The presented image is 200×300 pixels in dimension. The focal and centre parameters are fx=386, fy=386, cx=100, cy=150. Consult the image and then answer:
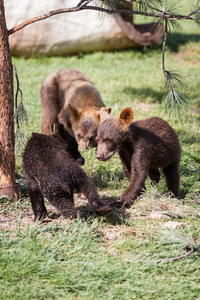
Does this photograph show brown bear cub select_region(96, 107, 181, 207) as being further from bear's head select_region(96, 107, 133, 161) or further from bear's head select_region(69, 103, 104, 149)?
bear's head select_region(69, 103, 104, 149)

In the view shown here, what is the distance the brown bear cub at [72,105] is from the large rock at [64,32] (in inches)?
120

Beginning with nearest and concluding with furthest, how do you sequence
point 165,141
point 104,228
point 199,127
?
point 104,228 < point 165,141 < point 199,127

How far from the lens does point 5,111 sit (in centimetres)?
446

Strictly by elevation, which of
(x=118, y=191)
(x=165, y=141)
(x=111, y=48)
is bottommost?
(x=118, y=191)

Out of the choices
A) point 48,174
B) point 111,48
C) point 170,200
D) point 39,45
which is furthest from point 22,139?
point 111,48

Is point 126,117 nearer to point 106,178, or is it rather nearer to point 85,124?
point 106,178

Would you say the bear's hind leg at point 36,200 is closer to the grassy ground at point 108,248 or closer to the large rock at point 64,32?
the grassy ground at point 108,248

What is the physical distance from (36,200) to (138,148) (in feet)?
5.05

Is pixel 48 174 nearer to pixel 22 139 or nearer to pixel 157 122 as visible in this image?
pixel 22 139

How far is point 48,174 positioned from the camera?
3.77 metres

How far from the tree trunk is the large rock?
262 inches

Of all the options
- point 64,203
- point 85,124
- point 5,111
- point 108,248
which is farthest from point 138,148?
point 85,124

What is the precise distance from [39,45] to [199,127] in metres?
5.74

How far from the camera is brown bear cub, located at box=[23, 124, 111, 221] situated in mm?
3742
